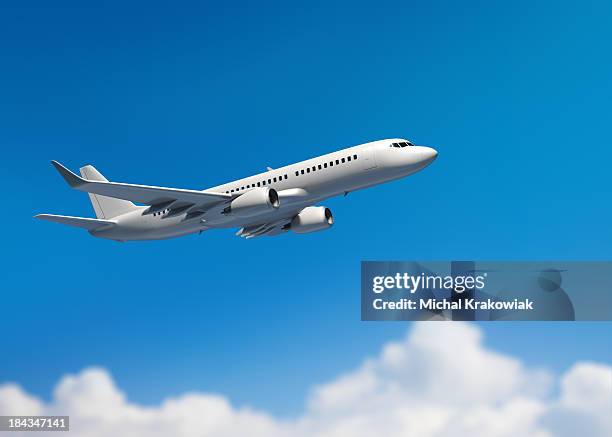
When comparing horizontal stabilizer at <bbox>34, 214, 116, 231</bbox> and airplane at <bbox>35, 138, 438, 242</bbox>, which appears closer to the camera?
airplane at <bbox>35, 138, 438, 242</bbox>

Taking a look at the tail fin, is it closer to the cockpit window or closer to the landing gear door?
the landing gear door

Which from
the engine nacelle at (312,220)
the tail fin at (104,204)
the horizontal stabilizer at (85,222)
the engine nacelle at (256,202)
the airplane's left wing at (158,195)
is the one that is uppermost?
the tail fin at (104,204)

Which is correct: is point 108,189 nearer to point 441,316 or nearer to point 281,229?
point 281,229

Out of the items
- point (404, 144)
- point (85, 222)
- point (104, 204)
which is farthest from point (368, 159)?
point (104, 204)

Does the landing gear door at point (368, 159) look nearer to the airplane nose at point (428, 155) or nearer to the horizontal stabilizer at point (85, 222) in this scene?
the airplane nose at point (428, 155)

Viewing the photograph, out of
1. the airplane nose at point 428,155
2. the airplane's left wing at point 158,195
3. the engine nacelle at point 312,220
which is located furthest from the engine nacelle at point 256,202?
the airplane nose at point 428,155

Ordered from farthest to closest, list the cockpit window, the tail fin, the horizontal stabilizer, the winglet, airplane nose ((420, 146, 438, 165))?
the tail fin < the horizontal stabilizer < the cockpit window < airplane nose ((420, 146, 438, 165)) < the winglet

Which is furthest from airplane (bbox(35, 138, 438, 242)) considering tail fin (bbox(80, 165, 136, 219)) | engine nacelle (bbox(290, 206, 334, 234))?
tail fin (bbox(80, 165, 136, 219))

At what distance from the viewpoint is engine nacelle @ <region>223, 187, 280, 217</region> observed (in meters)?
50.8

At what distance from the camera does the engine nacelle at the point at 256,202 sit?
167ft

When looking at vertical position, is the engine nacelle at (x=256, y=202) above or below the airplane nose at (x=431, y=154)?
below

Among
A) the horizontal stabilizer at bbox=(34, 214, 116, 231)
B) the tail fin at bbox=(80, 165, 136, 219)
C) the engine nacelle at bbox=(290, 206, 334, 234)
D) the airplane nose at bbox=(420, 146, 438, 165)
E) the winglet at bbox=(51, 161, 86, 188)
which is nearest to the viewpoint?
the winglet at bbox=(51, 161, 86, 188)

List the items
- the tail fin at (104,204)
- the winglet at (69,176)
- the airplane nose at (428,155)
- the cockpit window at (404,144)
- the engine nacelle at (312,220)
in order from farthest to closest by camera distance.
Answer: the tail fin at (104,204) → the engine nacelle at (312,220) → the cockpit window at (404,144) → the airplane nose at (428,155) → the winglet at (69,176)

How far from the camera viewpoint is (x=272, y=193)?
51469mm
